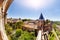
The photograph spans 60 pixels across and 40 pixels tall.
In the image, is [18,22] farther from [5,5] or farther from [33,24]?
[5,5]

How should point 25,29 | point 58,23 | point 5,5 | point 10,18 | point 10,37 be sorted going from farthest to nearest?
point 58,23 → point 10,18 → point 25,29 → point 10,37 → point 5,5

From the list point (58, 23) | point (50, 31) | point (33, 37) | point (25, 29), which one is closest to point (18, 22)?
point (25, 29)

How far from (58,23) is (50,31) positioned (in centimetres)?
94

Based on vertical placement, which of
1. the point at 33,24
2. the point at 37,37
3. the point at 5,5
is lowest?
the point at 37,37

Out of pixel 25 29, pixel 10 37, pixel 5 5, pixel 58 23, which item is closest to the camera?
pixel 5 5

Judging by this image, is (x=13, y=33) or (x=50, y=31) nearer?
(x=13, y=33)

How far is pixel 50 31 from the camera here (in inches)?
137

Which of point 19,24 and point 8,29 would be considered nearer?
point 8,29

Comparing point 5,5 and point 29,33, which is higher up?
point 5,5

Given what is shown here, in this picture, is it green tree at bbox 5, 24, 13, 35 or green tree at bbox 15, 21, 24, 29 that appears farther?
green tree at bbox 15, 21, 24, 29

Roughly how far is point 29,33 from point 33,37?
10 centimetres

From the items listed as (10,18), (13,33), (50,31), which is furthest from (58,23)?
(13,33)

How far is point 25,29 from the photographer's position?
329 cm

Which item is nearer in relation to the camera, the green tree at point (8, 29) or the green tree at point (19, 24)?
the green tree at point (8, 29)
